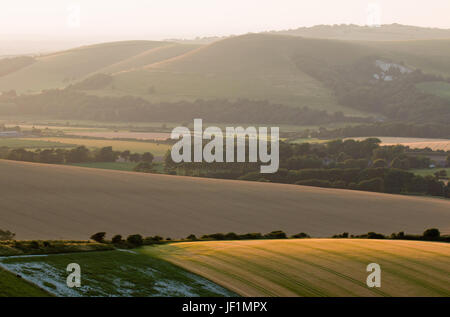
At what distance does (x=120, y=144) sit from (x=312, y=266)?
105m

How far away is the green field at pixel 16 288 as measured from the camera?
2695 centimetres

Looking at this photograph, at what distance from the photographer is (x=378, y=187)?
102438 millimetres

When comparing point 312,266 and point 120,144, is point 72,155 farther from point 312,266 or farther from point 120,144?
point 312,266

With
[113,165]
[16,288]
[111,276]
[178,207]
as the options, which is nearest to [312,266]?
[111,276]

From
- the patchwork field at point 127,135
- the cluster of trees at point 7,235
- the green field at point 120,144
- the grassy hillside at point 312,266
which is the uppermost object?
the patchwork field at point 127,135

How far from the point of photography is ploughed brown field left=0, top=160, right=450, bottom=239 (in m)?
64.5

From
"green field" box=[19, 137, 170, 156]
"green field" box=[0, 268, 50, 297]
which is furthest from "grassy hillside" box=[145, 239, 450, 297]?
"green field" box=[19, 137, 170, 156]

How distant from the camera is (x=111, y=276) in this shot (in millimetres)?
32531

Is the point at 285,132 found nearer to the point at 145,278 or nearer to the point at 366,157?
the point at 366,157

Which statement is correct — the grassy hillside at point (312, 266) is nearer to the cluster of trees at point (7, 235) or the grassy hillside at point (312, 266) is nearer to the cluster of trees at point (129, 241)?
the cluster of trees at point (129, 241)

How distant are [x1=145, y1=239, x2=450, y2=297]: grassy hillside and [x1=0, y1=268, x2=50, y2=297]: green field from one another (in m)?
9.09

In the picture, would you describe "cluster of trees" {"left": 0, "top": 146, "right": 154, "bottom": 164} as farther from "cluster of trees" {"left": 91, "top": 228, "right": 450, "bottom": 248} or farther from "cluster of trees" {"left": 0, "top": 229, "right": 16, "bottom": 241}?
"cluster of trees" {"left": 91, "top": 228, "right": 450, "bottom": 248}

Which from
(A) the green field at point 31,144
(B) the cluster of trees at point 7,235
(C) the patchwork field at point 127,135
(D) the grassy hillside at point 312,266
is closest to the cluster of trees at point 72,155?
(A) the green field at point 31,144

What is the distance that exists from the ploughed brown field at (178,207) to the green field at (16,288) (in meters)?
28.7
